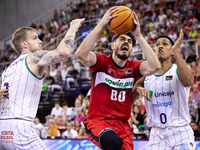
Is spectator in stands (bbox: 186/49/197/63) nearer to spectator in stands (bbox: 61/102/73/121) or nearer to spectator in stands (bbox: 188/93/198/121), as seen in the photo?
spectator in stands (bbox: 188/93/198/121)

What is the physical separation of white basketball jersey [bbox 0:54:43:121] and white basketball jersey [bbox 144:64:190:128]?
215 cm

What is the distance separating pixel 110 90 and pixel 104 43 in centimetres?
1094

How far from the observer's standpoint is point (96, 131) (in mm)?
4031

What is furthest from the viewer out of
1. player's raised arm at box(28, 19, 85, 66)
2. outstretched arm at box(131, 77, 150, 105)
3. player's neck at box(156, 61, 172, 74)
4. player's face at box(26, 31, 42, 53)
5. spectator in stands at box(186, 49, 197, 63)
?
spectator in stands at box(186, 49, 197, 63)

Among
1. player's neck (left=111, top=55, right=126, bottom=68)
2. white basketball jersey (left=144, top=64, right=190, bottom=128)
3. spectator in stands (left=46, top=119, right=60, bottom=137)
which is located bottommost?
spectator in stands (left=46, top=119, right=60, bottom=137)

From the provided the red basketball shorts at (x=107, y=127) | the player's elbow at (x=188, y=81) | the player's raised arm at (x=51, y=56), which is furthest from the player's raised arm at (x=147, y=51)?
the player's raised arm at (x=51, y=56)

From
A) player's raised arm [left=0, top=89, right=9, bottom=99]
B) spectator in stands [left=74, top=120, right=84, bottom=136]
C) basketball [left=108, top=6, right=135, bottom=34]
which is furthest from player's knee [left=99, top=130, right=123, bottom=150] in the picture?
spectator in stands [left=74, top=120, right=84, bottom=136]

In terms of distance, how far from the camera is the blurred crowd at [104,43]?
10.2 meters

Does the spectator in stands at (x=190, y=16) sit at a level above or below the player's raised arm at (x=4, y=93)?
above

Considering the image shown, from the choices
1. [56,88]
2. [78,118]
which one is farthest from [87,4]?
[78,118]

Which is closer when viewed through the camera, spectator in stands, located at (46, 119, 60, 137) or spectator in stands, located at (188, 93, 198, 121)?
spectator in stands, located at (188, 93, 198, 121)

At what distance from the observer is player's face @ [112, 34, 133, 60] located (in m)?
4.49

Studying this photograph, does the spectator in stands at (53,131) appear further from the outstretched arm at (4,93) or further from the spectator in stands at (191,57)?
the outstretched arm at (4,93)

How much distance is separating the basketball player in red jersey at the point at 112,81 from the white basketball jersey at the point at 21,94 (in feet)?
2.74
